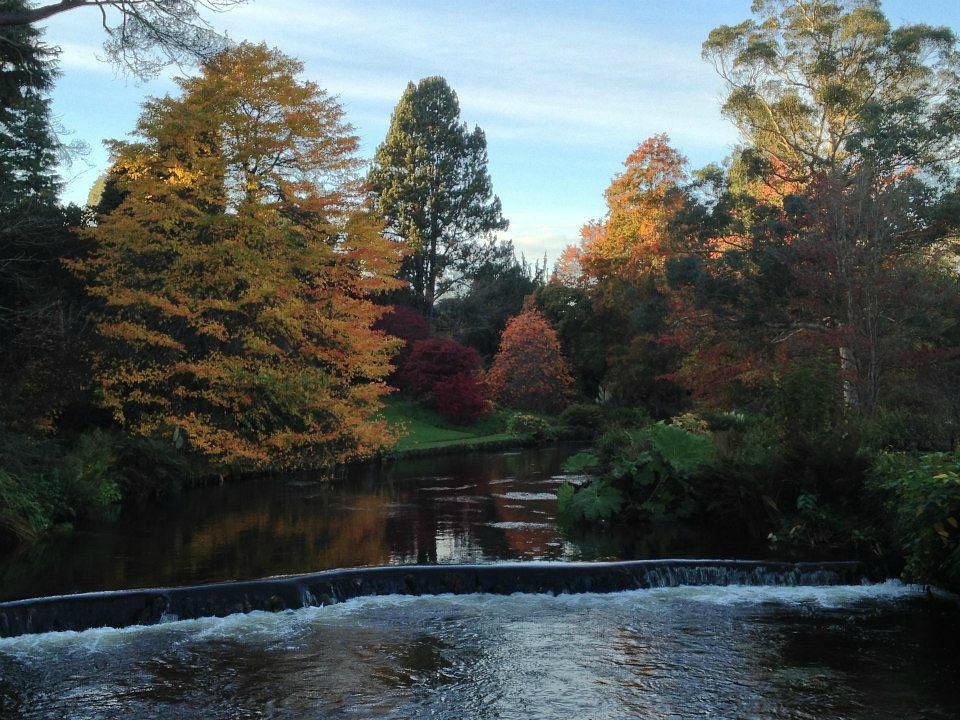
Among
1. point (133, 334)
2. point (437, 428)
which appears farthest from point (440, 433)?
point (133, 334)

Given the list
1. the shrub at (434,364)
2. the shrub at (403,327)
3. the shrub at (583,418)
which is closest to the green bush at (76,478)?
the shrub at (434,364)

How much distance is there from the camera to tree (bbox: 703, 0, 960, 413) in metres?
15.8

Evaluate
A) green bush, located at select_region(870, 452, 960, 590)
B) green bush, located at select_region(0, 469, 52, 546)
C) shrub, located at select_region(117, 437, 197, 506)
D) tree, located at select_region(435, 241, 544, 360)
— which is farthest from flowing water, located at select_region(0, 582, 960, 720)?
tree, located at select_region(435, 241, 544, 360)

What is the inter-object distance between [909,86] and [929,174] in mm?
4985

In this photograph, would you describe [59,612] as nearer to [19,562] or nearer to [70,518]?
[19,562]

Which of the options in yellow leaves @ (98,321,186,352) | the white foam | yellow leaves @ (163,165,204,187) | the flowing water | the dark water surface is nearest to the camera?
the flowing water

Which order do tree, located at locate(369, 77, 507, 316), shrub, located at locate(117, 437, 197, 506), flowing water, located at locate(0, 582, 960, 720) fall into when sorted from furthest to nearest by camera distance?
tree, located at locate(369, 77, 507, 316) → shrub, located at locate(117, 437, 197, 506) → flowing water, located at locate(0, 582, 960, 720)

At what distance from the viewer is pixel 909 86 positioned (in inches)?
996

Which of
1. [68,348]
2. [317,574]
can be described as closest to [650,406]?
[68,348]

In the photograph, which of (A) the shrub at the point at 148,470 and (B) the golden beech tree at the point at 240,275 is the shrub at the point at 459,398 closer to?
(B) the golden beech tree at the point at 240,275

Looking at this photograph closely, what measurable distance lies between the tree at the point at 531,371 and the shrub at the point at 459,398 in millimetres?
2861

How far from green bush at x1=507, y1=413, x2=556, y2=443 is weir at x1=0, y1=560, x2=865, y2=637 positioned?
19252mm

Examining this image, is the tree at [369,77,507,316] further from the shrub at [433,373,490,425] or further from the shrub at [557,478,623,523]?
the shrub at [557,478,623,523]

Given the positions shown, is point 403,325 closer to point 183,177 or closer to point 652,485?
point 183,177
